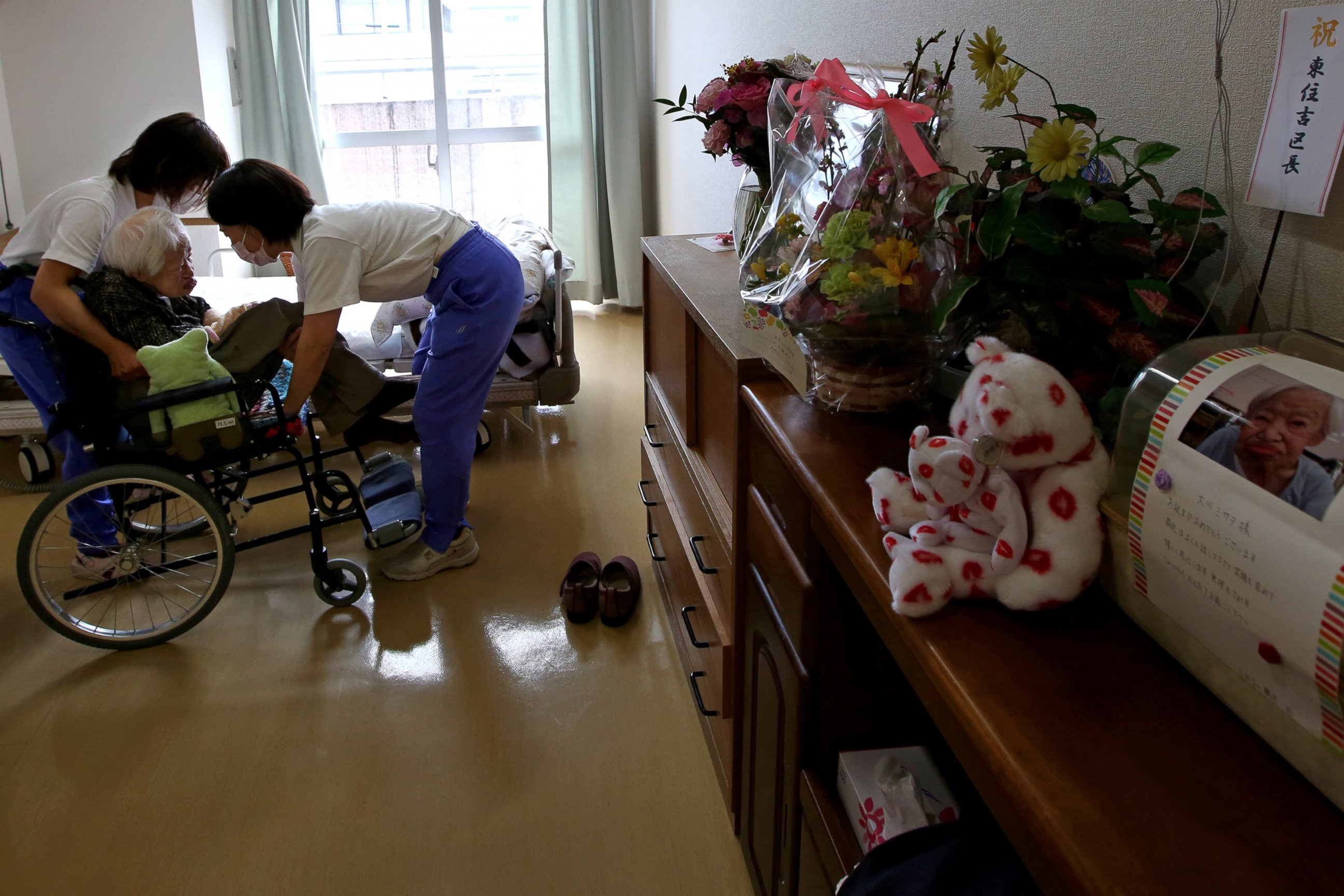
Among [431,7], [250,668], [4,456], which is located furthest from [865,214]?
[431,7]

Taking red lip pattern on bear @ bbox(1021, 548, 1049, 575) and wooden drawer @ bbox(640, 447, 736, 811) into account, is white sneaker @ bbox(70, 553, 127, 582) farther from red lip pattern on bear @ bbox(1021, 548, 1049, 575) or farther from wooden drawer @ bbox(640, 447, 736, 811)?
red lip pattern on bear @ bbox(1021, 548, 1049, 575)

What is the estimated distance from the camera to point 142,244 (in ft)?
7.47

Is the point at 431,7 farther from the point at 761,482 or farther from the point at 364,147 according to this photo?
the point at 761,482

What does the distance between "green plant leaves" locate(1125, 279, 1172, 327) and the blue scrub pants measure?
1822mm

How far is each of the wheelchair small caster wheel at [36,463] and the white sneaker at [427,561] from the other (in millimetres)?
1435

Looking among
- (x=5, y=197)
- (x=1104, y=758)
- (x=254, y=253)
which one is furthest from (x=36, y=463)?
(x=1104, y=758)

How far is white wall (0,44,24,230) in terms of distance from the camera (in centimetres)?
435

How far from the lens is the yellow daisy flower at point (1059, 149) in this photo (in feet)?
3.01

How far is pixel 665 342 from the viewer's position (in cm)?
211

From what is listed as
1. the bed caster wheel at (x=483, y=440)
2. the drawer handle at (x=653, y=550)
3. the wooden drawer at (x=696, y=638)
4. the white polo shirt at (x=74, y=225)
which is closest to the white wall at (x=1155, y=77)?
the wooden drawer at (x=696, y=638)

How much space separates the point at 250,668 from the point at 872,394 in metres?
1.79

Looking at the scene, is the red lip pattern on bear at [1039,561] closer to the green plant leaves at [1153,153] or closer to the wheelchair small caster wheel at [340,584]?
the green plant leaves at [1153,153]

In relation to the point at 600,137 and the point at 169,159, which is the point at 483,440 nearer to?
Answer: the point at 169,159

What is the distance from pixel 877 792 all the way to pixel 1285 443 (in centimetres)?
62
